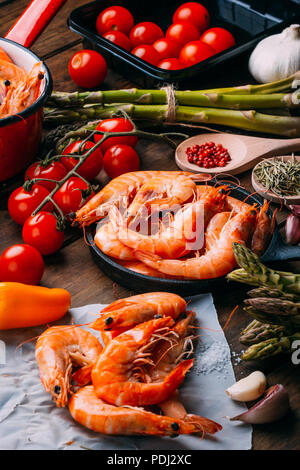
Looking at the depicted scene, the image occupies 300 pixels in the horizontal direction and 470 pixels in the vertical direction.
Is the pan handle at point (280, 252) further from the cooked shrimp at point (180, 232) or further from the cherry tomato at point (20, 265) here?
the cherry tomato at point (20, 265)

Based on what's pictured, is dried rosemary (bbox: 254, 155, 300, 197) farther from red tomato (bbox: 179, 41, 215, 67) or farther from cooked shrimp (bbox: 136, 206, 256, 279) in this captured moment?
red tomato (bbox: 179, 41, 215, 67)

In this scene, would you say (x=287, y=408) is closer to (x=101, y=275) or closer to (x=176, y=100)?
(x=101, y=275)

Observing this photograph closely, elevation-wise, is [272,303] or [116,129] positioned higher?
[116,129]

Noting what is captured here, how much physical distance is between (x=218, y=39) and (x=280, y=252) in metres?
1.46

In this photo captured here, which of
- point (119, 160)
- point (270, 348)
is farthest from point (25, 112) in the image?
point (270, 348)

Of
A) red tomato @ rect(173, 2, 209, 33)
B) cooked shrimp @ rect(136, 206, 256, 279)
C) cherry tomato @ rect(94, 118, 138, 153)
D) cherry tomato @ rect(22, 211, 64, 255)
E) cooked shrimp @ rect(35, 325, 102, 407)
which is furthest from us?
red tomato @ rect(173, 2, 209, 33)

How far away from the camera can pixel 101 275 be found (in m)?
1.92

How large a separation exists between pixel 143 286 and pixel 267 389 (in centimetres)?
49

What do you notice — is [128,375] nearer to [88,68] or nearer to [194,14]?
[88,68]

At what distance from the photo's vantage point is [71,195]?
206 cm

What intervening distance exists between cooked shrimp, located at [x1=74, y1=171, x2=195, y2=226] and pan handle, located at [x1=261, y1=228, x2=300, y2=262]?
0.45 meters

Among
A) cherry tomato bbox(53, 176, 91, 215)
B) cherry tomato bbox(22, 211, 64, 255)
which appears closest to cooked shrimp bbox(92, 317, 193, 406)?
cherry tomato bbox(22, 211, 64, 255)

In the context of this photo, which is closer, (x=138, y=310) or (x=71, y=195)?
(x=138, y=310)

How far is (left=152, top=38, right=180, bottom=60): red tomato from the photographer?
283cm
